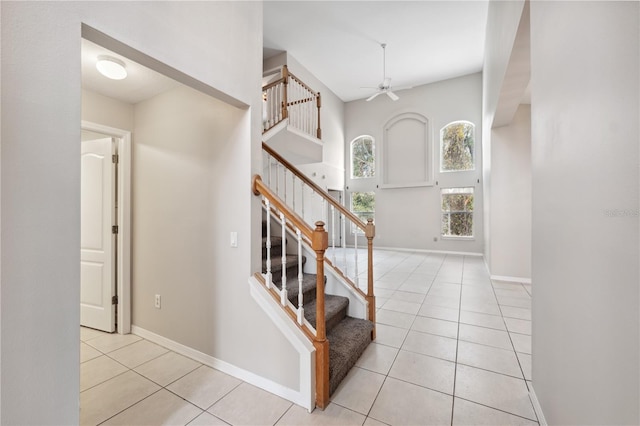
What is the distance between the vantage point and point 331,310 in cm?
244

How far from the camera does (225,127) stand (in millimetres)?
2166

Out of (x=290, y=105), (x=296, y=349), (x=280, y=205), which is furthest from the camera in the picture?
(x=290, y=105)

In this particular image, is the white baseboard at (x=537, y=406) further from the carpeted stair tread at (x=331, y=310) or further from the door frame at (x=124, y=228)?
the door frame at (x=124, y=228)

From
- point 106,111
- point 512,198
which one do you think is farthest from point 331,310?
point 512,198

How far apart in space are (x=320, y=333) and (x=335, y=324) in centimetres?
76

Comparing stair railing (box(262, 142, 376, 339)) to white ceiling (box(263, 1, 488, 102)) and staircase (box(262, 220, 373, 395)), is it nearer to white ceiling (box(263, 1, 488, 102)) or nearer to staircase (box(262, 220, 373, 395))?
staircase (box(262, 220, 373, 395))

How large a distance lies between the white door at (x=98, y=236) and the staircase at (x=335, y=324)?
1774 millimetres

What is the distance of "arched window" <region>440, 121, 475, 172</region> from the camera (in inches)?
300

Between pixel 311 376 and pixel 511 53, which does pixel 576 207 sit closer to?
pixel 311 376

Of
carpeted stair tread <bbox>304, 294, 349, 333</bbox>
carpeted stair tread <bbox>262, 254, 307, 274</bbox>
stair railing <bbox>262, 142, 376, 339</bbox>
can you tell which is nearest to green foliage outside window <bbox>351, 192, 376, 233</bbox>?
stair railing <bbox>262, 142, 376, 339</bbox>

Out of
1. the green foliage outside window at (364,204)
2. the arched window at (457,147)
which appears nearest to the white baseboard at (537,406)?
the arched window at (457,147)

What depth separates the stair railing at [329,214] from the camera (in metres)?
2.69

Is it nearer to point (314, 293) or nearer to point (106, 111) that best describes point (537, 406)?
point (314, 293)

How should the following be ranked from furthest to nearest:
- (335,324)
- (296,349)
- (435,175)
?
(435,175) → (335,324) → (296,349)
